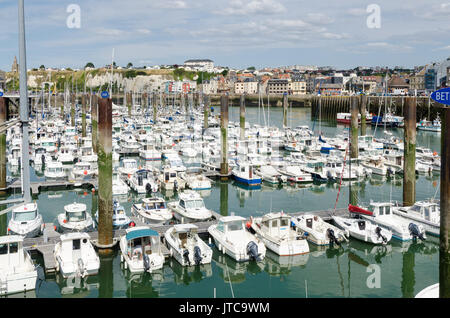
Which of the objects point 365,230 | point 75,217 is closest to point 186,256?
point 75,217

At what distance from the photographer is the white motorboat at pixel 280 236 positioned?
21.5 m

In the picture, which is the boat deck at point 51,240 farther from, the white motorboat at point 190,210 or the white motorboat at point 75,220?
the white motorboat at point 190,210

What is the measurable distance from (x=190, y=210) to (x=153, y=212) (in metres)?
2.09

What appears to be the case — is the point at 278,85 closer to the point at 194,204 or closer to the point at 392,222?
the point at 194,204

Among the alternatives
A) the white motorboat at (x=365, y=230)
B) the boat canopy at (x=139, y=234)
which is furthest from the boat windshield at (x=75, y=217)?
the white motorboat at (x=365, y=230)

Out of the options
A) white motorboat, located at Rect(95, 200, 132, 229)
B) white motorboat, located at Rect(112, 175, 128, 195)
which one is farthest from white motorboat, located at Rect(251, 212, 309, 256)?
white motorboat, located at Rect(112, 175, 128, 195)

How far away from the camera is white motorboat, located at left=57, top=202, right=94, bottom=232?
24.1 metres

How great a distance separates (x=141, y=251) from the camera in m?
20.0

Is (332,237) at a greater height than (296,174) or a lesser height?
lesser

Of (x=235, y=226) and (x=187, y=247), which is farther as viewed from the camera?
(x=235, y=226)

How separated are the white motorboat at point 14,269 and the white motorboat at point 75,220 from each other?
529 centimetres
